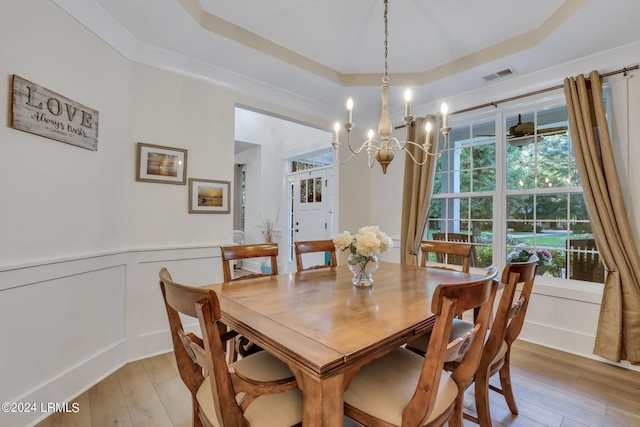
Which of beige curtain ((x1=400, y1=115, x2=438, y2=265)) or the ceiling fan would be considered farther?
beige curtain ((x1=400, y1=115, x2=438, y2=265))

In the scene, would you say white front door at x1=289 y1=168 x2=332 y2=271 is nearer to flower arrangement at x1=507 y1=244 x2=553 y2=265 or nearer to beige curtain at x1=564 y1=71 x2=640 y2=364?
flower arrangement at x1=507 y1=244 x2=553 y2=265

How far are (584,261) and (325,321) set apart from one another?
2.87 metres

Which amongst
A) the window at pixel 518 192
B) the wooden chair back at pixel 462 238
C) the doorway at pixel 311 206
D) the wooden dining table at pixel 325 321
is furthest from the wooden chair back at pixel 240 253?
the doorway at pixel 311 206

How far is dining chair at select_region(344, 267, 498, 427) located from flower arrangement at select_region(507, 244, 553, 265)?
2.24 metres

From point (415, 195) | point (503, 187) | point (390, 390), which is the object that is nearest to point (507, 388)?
point (390, 390)

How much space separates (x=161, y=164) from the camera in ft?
8.57

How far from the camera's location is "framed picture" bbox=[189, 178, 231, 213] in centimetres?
280

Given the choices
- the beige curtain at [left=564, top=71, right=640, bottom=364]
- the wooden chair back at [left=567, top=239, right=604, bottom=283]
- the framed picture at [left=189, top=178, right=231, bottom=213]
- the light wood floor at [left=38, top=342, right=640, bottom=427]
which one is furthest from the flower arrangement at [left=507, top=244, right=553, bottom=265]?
the framed picture at [left=189, top=178, right=231, bottom=213]

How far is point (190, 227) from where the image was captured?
2793 millimetres

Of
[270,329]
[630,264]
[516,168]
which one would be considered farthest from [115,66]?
[630,264]

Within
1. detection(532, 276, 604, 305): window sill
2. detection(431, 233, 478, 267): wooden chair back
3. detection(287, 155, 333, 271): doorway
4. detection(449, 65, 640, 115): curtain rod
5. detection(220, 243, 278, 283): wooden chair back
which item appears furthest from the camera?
detection(287, 155, 333, 271): doorway

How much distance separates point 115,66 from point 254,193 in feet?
13.5

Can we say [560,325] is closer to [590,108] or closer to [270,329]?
[590,108]

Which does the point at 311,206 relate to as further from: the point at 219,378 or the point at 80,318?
the point at 219,378
